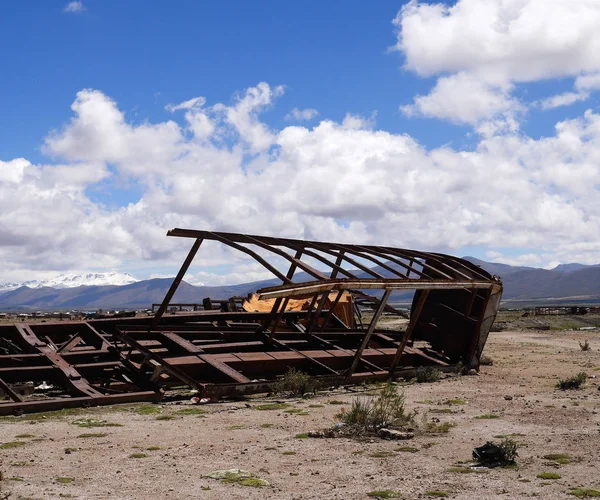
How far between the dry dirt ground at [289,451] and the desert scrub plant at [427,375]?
2388 mm

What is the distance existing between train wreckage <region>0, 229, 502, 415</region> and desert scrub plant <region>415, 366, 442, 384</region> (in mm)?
216

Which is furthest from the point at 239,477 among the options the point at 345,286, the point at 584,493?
the point at 345,286

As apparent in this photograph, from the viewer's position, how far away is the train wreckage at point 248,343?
445 inches

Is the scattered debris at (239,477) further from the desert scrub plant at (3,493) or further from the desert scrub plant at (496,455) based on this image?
the desert scrub plant at (496,455)

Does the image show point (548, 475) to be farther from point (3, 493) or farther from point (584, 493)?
point (3, 493)

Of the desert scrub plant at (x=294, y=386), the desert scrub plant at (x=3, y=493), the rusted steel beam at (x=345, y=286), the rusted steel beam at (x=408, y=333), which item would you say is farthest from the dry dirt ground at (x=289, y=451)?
the rusted steel beam at (x=408, y=333)

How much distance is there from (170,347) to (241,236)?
2468 mm

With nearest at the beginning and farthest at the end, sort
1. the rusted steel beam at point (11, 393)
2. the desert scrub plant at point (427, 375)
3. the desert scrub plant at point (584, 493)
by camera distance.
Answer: the desert scrub plant at point (584, 493) → the rusted steel beam at point (11, 393) → the desert scrub plant at point (427, 375)

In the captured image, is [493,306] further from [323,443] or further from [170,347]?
[323,443]

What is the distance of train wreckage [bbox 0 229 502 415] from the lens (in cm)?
1131

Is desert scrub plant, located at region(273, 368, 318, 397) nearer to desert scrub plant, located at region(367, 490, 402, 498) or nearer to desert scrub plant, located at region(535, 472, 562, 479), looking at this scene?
desert scrub plant, located at region(535, 472, 562, 479)

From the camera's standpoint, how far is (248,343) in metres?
14.4

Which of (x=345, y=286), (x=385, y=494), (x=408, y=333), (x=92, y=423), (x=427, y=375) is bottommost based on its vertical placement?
(x=92, y=423)

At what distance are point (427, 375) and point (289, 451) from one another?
7.43 m
